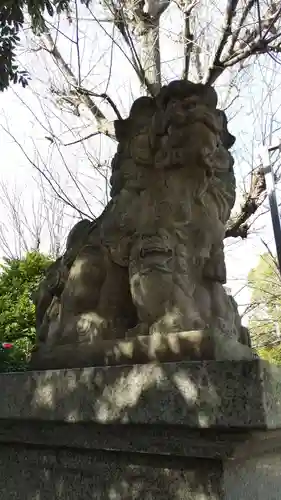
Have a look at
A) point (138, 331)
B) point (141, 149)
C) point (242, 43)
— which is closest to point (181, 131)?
point (141, 149)

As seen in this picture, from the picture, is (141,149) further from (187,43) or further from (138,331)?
(187,43)

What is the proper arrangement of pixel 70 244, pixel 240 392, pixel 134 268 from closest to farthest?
pixel 240 392 → pixel 134 268 → pixel 70 244

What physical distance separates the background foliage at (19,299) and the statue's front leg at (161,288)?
427cm

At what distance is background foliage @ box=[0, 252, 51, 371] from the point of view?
614 centimetres

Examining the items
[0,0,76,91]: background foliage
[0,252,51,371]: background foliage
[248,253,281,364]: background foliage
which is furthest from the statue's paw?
[248,253,281,364]: background foliage

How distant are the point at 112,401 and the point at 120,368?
104 millimetres

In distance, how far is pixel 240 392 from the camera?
1274 millimetres

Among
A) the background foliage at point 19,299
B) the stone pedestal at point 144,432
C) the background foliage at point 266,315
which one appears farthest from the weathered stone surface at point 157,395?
the background foliage at point 266,315

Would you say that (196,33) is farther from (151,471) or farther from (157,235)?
(151,471)

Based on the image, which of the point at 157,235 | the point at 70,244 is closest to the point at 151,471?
the point at 157,235

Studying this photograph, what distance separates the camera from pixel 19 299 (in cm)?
642

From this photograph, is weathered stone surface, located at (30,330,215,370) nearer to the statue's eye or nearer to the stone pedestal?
the stone pedestal

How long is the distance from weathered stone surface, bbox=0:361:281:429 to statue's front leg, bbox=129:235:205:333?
9.2 inches

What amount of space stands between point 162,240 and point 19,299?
4.99 m
